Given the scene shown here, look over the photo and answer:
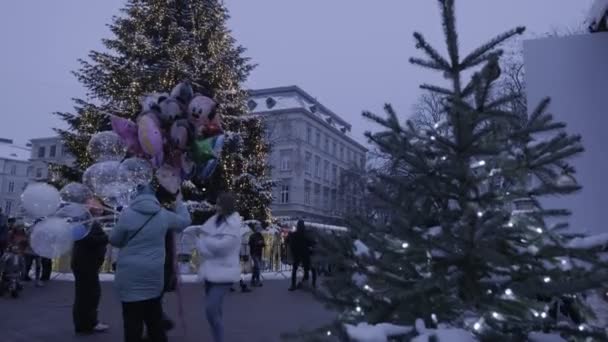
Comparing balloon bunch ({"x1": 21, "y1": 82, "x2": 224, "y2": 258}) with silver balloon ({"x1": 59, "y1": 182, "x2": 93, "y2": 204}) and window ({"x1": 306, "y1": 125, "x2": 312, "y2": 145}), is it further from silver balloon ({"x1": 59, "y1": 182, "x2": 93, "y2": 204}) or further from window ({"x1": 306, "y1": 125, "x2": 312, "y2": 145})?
window ({"x1": 306, "y1": 125, "x2": 312, "y2": 145})

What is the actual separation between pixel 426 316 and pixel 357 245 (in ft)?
1.78

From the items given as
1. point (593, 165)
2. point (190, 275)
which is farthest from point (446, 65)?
point (190, 275)

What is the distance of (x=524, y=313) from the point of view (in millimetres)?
2594

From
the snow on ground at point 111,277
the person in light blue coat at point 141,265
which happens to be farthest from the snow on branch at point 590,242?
the snow on ground at point 111,277

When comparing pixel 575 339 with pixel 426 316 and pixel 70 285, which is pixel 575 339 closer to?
pixel 426 316

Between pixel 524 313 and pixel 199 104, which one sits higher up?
pixel 199 104

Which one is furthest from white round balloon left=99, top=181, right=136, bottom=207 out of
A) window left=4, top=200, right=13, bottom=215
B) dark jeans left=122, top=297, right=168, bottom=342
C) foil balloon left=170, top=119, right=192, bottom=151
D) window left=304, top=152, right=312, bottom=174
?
Answer: window left=4, top=200, right=13, bottom=215

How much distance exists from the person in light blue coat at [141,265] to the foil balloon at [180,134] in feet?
5.44

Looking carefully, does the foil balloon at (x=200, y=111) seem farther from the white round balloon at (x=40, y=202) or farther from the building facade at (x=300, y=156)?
the building facade at (x=300, y=156)

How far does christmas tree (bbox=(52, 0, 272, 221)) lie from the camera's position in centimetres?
1923

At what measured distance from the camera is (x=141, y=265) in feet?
15.3

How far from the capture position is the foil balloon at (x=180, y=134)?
6434 mm

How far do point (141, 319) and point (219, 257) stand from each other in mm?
1252

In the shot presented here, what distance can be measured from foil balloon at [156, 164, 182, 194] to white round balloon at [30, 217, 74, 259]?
44.3 inches
